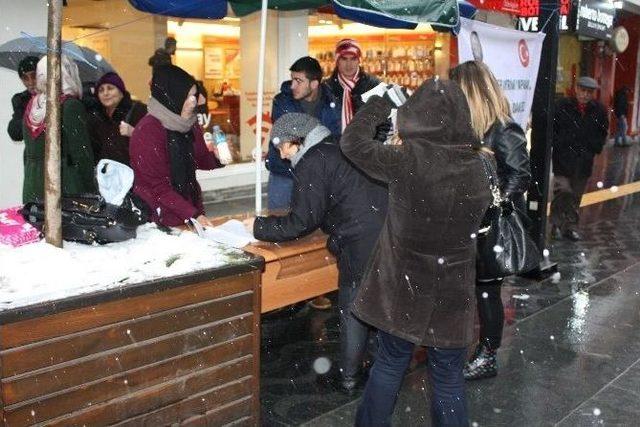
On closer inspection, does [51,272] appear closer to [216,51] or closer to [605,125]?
[605,125]

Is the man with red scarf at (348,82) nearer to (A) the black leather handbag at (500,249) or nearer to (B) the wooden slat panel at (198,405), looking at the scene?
(A) the black leather handbag at (500,249)

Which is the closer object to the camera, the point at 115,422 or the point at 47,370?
the point at 47,370

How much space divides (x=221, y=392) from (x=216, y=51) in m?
8.25

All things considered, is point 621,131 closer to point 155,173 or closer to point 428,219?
point 155,173

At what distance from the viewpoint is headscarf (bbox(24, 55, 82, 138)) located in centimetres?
459

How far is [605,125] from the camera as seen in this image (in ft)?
27.6

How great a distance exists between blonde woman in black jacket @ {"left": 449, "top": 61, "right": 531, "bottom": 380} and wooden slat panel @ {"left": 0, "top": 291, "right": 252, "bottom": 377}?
177 cm

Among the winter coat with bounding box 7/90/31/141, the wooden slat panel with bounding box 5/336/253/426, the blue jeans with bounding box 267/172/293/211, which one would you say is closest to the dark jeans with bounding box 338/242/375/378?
the wooden slat panel with bounding box 5/336/253/426

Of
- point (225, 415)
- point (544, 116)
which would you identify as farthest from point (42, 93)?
point (544, 116)

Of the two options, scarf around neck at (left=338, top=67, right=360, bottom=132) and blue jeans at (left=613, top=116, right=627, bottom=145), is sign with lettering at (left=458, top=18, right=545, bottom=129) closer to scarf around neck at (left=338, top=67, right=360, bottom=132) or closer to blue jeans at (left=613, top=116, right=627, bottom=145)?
scarf around neck at (left=338, top=67, right=360, bottom=132)

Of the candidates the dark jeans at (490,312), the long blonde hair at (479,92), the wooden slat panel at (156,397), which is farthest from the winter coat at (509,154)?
the wooden slat panel at (156,397)

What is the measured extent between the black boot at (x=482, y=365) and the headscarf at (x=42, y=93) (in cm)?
319

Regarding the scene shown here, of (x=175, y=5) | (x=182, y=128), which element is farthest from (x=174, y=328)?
(x=175, y=5)

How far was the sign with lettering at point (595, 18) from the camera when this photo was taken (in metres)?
7.40
